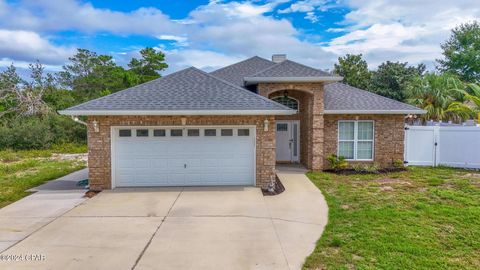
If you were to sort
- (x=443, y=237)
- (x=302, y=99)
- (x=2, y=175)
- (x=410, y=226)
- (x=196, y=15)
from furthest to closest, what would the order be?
(x=196, y=15) → (x=302, y=99) → (x=2, y=175) → (x=410, y=226) → (x=443, y=237)

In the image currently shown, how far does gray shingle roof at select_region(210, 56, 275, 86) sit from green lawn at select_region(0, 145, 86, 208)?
811cm

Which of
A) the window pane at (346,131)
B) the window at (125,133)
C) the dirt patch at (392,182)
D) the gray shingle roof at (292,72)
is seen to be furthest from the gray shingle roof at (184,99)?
the window pane at (346,131)

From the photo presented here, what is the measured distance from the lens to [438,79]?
1917 centimetres

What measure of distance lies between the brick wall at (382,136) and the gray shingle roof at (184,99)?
4135 millimetres

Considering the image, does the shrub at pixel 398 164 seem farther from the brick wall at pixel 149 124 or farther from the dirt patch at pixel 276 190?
the brick wall at pixel 149 124

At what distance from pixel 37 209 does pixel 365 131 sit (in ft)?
38.4

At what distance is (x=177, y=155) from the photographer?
408 inches

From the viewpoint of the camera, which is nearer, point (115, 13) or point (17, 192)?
point (17, 192)

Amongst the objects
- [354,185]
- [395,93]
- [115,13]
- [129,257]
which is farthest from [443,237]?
[395,93]

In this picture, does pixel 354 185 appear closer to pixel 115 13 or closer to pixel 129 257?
pixel 129 257

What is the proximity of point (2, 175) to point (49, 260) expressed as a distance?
407 inches

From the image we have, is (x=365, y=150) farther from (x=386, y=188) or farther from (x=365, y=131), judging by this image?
(x=386, y=188)

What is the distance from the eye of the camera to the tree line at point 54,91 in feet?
69.2

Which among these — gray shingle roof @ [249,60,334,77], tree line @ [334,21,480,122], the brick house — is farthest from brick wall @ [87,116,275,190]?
tree line @ [334,21,480,122]
